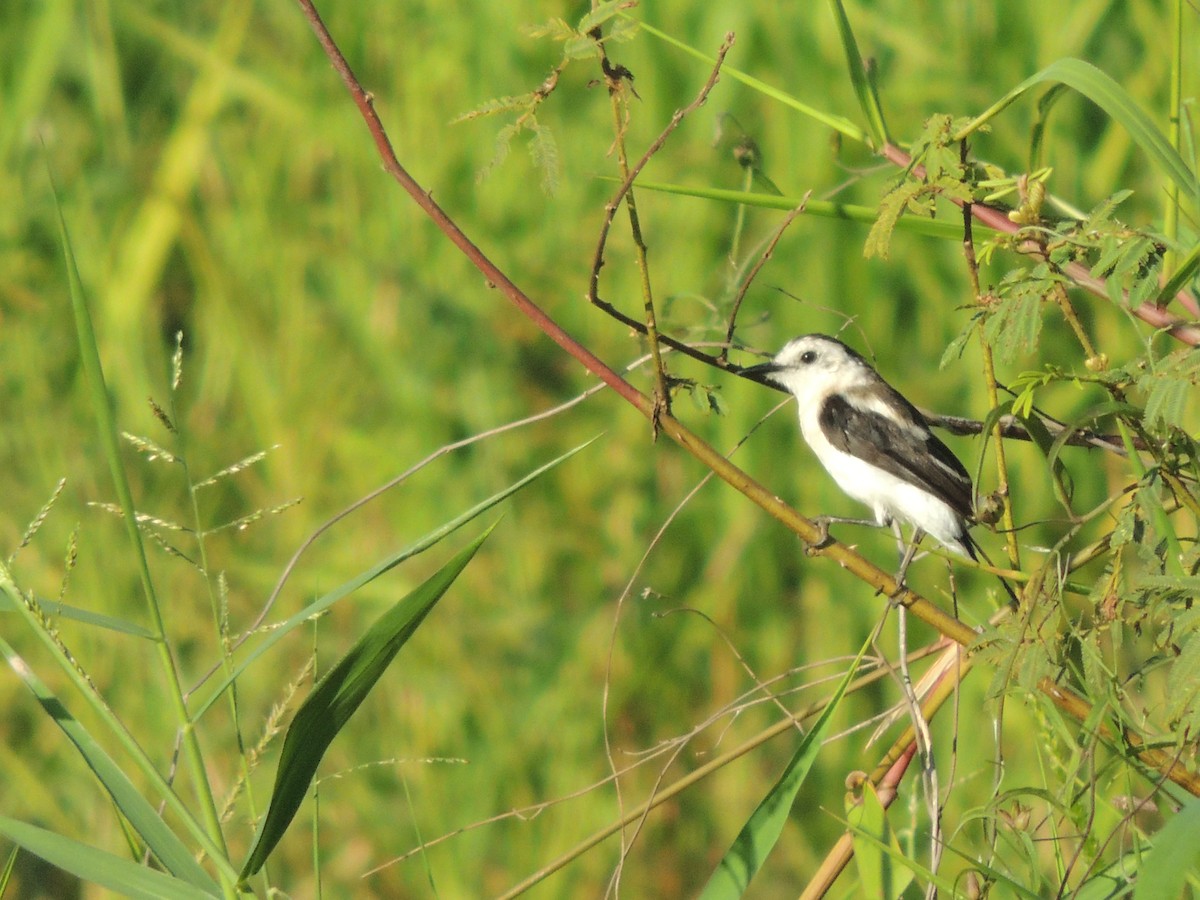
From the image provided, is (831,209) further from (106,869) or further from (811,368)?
(811,368)

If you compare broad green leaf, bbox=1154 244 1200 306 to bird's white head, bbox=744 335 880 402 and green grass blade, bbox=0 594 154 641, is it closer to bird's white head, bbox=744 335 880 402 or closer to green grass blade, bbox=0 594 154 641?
green grass blade, bbox=0 594 154 641

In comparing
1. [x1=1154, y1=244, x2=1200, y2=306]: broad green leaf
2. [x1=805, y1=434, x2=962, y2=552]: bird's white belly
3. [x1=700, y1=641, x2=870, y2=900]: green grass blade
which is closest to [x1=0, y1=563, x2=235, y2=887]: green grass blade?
[x1=700, y1=641, x2=870, y2=900]: green grass blade

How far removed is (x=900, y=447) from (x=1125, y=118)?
6.33 ft

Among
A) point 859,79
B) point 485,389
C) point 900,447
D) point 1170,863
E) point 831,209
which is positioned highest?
point 859,79

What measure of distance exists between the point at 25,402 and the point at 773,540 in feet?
7.68

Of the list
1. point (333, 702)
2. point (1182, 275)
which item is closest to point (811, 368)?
point (1182, 275)

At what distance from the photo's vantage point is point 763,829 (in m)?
1.83

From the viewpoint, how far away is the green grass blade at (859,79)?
73.7 inches

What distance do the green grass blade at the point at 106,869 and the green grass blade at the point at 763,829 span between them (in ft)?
2.09

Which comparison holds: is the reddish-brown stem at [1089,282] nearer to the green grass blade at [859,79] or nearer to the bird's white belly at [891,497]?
the green grass blade at [859,79]

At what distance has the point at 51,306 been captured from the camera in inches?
177

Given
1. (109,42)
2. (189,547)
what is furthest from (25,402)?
(109,42)

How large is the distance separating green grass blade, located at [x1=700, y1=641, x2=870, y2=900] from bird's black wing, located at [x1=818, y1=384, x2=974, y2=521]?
171cm

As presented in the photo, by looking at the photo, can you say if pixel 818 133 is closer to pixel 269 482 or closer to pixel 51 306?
pixel 269 482
